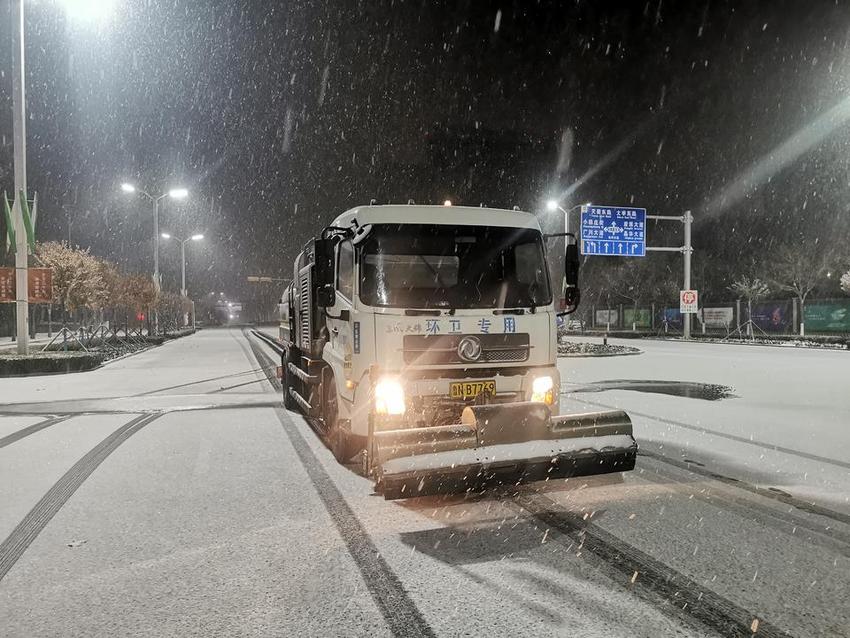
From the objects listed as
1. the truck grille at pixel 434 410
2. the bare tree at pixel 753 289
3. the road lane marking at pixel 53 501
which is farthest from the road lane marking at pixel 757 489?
the bare tree at pixel 753 289

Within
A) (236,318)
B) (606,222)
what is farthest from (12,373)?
(236,318)

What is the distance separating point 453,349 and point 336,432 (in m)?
1.76

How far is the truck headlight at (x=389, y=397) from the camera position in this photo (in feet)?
18.9

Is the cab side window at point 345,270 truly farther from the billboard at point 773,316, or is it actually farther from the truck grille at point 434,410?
the billboard at point 773,316

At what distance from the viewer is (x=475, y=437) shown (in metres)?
5.20

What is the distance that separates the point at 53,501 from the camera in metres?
5.59

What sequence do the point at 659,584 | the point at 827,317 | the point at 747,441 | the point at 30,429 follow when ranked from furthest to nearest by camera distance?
the point at 827,317 < the point at 30,429 < the point at 747,441 < the point at 659,584

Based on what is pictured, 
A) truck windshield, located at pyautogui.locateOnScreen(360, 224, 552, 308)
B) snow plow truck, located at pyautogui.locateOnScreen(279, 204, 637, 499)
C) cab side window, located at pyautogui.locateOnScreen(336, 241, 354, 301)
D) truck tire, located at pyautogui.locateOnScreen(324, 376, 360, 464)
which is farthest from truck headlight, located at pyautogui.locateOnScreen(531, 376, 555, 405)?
cab side window, located at pyautogui.locateOnScreen(336, 241, 354, 301)

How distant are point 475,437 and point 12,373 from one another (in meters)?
17.2

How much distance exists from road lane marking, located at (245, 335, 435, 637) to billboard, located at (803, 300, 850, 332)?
138ft

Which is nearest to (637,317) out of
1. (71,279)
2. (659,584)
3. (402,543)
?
(71,279)

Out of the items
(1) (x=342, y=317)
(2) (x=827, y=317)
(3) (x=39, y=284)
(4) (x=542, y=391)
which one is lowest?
(4) (x=542, y=391)

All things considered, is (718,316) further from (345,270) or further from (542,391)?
(345,270)

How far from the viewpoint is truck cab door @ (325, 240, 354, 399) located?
246 inches
